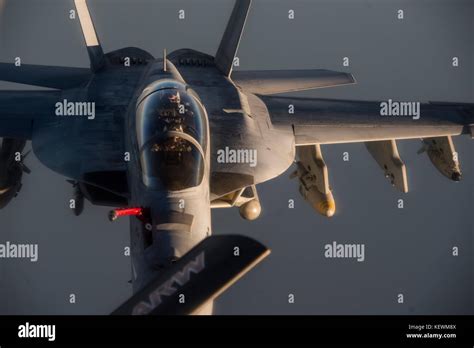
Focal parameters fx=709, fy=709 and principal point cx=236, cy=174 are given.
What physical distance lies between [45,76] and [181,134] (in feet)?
19.7

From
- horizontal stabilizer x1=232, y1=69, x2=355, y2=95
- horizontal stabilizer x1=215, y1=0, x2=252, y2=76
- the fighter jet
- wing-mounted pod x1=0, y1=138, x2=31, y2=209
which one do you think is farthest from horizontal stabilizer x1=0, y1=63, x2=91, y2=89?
horizontal stabilizer x1=232, y1=69, x2=355, y2=95

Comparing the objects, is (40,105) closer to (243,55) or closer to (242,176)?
(242,176)

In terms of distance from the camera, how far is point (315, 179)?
1422cm

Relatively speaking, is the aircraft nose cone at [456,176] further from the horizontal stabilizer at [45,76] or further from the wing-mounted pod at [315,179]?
the horizontal stabilizer at [45,76]

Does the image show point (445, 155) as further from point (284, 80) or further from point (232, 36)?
point (232, 36)

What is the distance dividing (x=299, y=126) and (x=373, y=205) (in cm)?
389

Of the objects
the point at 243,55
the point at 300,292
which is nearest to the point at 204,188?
the point at 300,292

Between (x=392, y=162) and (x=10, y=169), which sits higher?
(x=10, y=169)

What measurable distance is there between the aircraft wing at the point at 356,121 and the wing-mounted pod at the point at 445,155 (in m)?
0.58

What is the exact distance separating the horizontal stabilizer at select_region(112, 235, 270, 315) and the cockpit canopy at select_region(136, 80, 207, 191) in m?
3.75

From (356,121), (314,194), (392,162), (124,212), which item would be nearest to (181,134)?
(124,212)

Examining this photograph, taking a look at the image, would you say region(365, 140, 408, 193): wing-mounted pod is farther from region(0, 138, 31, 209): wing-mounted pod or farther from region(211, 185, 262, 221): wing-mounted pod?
region(0, 138, 31, 209): wing-mounted pod

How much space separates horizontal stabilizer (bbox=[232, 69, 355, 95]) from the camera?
14234 mm

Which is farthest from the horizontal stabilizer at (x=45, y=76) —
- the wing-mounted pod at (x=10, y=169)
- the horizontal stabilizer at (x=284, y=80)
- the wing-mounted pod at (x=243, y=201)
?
the wing-mounted pod at (x=243, y=201)
